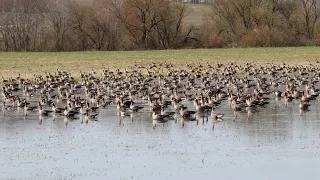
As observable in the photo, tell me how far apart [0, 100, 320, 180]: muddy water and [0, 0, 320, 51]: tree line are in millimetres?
62016

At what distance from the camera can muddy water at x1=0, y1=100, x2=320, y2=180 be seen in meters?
18.6

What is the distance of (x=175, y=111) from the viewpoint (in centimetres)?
2992

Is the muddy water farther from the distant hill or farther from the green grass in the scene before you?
the distant hill

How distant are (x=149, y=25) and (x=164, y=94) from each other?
5908 cm

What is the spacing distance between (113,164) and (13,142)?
17.0 feet

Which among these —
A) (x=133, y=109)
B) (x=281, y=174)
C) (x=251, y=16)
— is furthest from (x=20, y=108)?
(x=251, y=16)

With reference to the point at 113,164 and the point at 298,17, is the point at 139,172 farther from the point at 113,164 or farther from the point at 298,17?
the point at 298,17

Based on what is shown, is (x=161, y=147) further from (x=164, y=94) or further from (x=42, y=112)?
(x=164, y=94)

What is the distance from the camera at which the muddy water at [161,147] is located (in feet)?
61.0

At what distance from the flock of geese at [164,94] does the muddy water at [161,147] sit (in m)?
0.87

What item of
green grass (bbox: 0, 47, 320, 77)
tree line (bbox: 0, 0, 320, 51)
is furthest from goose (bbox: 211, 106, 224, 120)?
tree line (bbox: 0, 0, 320, 51)

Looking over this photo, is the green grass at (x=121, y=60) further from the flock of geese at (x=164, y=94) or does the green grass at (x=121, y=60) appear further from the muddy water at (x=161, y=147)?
the muddy water at (x=161, y=147)

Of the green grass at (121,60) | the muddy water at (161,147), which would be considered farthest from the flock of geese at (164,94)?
the green grass at (121,60)

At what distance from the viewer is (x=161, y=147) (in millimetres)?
21922
